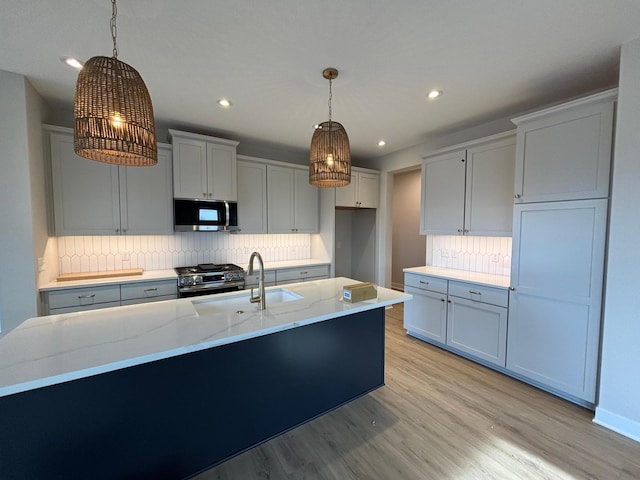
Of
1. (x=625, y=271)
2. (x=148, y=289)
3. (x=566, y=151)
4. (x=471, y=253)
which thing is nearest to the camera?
(x=625, y=271)

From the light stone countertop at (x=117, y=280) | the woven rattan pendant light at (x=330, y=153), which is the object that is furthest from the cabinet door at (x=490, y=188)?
the light stone countertop at (x=117, y=280)

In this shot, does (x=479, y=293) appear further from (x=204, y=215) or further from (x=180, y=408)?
(x=204, y=215)

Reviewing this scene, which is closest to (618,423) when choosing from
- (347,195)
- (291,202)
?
(347,195)

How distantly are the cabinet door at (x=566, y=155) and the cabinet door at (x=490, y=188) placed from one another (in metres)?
0.29

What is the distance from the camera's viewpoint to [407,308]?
11.7 feet

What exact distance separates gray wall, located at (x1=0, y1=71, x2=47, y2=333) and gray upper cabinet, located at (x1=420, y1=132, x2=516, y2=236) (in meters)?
4.05

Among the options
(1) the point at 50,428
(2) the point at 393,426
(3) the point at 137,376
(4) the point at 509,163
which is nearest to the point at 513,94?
(4) the point at 509,163

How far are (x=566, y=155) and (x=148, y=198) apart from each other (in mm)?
4130

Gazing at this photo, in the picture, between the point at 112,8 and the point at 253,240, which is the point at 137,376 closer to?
the point at 112,8

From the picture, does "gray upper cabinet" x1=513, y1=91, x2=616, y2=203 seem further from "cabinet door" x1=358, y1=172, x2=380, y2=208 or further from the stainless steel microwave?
the stainless steel microwave

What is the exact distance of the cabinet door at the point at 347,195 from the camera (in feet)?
14.0

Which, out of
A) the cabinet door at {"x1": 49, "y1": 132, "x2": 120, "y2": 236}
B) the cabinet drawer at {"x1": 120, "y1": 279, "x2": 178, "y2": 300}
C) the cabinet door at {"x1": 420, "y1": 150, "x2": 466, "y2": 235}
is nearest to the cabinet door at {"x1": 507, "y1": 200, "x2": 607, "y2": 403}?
the cabinet door at {"x1": 420, "y1": 150, "x2": 466, "y2": 235}

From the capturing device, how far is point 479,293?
111 inches

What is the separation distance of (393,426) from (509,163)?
106 inches
